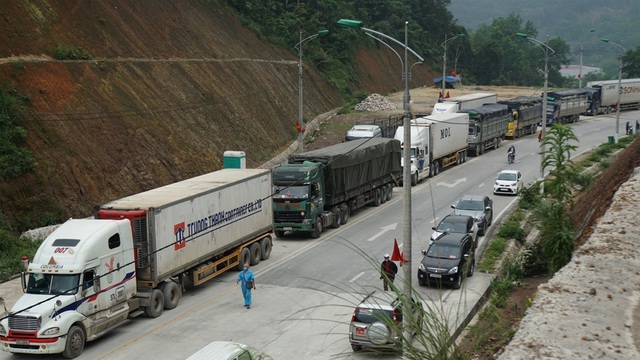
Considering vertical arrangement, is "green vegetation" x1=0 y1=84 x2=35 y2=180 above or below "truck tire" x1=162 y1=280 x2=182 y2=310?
above

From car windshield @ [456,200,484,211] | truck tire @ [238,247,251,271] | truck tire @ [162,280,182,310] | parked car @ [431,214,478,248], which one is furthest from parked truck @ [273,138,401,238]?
truck tire @ [162,280,182,310]

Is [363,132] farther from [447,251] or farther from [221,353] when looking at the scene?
[221,353]

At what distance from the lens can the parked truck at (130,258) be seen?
62.3ft

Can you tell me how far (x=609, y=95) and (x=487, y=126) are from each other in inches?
1145

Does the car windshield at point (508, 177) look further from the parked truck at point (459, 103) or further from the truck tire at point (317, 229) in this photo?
the parked truck at point (459, 103)

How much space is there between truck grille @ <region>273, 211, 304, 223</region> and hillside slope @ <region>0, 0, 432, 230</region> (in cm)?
752

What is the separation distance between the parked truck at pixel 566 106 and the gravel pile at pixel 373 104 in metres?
15.3

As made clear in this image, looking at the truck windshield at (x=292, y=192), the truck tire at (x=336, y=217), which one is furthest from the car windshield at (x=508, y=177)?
the truck windshield at (x=292, y=192)

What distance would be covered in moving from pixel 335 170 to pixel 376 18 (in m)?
76.0

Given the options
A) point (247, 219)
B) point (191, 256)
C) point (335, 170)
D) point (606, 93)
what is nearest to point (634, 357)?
point (191, 256)

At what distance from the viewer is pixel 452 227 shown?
95.8 ft

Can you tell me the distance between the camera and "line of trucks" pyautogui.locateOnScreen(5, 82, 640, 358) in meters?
19.3

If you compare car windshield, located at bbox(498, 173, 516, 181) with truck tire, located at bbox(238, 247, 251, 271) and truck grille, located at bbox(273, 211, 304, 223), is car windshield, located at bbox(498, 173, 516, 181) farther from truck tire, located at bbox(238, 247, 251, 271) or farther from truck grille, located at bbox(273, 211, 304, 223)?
truck tire, located at bbox(238, 247, 251, 271)

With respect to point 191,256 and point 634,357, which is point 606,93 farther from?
point 634,357
